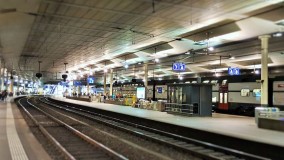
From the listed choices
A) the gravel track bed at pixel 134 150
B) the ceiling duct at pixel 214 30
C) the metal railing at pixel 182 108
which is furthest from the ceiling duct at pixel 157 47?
the gravel track bed at pixel 134 150

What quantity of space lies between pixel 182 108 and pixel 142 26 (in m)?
6.81

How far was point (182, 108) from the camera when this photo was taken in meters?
21.7

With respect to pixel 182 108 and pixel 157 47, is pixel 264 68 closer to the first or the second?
pixel 182 108

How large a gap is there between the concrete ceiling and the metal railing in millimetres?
4438

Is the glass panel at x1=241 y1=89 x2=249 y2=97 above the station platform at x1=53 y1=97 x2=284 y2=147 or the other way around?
above

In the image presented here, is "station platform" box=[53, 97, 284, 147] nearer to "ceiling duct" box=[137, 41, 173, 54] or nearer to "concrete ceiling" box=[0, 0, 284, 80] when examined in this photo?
"concrete ceiling" box=[0, 0, 284, 80]

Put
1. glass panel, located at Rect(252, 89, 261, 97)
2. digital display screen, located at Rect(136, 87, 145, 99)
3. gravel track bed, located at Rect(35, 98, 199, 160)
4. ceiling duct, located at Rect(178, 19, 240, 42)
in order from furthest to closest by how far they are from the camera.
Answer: digital display screen, located at Rect(136, 87, 145, 99) < glass panel, located at Rect(252, 89, 261, 97) < ceiling duct, located at Rect(178, 19, 240, 42) < gravel track bed, located at Rect(35, 98, 199, 160)

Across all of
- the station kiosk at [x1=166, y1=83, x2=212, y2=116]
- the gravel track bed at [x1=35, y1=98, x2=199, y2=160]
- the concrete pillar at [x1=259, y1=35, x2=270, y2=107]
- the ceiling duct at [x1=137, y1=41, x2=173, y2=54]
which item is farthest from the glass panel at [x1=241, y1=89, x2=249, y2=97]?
the gravel track bed at [x1=35, y1=98, x2=199, y2=160]

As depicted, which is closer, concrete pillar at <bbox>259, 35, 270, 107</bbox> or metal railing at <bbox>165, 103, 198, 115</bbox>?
concrete pillar at <bbox>259, 35, 270, 107</bbox>

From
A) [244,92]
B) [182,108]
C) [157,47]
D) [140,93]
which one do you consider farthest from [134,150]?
[140,93]

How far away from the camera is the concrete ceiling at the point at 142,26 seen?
1375cm

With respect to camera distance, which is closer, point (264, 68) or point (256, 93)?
point (264, 68)

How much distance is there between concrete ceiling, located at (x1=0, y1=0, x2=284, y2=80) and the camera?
13.8 meters

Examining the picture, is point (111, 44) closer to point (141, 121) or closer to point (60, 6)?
point (141, 121)
